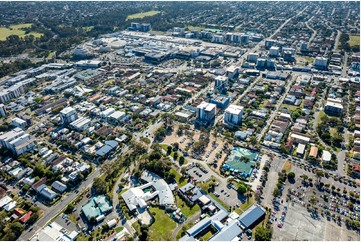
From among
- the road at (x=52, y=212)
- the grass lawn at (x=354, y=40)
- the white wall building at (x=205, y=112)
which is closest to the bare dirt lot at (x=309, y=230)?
the white wall building at (x=205, y=112)

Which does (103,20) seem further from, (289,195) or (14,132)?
(289,195)

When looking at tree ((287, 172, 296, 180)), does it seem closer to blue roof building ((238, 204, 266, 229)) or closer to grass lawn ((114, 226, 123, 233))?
blue roof building ((238, 204, 266, 229))

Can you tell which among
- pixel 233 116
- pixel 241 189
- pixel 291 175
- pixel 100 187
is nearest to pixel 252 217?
pixel 241 189

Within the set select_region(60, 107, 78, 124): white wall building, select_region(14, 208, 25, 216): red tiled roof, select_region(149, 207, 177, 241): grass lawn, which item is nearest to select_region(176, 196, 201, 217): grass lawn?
select_region(149, 207, 177, 241): grass lawn

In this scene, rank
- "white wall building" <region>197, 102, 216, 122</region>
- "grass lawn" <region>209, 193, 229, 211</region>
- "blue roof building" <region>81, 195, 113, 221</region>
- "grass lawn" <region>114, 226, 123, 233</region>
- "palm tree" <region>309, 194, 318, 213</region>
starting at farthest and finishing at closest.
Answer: "white wall building" <region>197, 102, 216, 122</region> < "palm tree" <region>309, 194, 318, 213</region> < "grass lawn" <region>209, 193, 229, 211</region> < "blue roof building" <region>81, 195, 113, 221</region> < "grass lawn" <region>114, 226, 123, 233</region>

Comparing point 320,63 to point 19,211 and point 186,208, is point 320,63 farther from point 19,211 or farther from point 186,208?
point 19,211

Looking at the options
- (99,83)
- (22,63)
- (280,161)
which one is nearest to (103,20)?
(22,63)
